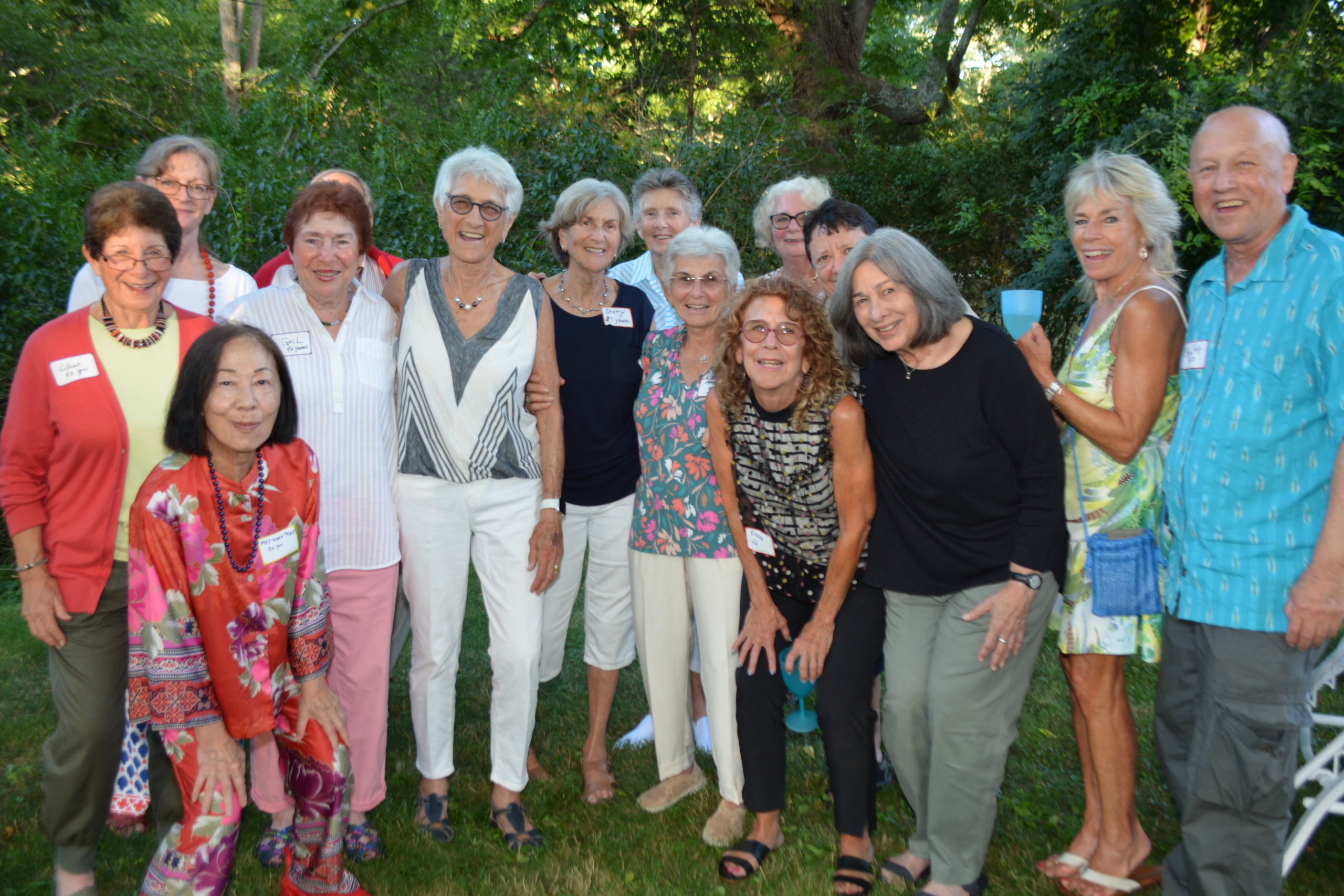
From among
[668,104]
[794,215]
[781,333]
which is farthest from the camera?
[668,104]

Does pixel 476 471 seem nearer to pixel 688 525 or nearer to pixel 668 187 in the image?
pixel 688 525

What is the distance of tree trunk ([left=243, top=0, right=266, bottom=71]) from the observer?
16.9 metres

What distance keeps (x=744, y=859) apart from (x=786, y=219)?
289 cm

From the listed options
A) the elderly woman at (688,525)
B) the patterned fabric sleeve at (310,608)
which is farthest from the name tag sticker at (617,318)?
the patterned fabric sleeve at (310,608)

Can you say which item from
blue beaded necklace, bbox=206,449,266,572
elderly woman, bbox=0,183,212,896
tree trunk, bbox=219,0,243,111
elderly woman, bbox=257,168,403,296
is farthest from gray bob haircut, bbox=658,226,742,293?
tree trunk, bbox=219,0,243,111

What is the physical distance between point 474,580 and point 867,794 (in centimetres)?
439

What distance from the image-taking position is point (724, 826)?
345 cm

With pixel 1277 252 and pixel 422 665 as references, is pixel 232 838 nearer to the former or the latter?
pixel 422 665

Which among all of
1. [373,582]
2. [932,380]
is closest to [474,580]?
[373,582]

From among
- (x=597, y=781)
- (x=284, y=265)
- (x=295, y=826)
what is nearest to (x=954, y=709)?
(x=597, y=781)

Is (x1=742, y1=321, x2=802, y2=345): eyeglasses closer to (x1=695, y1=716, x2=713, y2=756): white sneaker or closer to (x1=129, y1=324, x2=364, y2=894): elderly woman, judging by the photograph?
(x1=129, y1=324, x2=364, y2=894): elderly woman

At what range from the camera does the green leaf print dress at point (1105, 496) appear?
2.91 metres

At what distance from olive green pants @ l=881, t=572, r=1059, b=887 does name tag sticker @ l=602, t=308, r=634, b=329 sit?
1572 millimetres

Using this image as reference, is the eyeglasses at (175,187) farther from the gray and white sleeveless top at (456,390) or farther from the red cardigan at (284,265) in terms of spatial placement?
the gray and white sleeveless top at (456,390)
